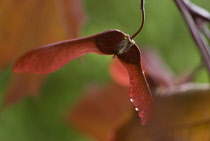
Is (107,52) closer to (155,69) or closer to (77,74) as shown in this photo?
(155,69)

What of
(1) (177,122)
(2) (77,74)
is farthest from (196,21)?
(2) (77,74)

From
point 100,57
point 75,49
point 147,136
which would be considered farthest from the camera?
point 100,57

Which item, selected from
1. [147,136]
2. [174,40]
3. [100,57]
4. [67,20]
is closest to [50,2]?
[67,20]

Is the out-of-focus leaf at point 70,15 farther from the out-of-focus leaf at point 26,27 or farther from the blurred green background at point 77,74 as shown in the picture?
the blurred green background at point 77,74

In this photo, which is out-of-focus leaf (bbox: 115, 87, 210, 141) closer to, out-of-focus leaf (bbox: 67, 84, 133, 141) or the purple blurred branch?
the purple blurred branch

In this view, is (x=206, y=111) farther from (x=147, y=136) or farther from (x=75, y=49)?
(x=75, y=49)

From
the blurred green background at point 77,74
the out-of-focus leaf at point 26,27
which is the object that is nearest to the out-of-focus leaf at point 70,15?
the out-of-focus leaf at point 26,27
